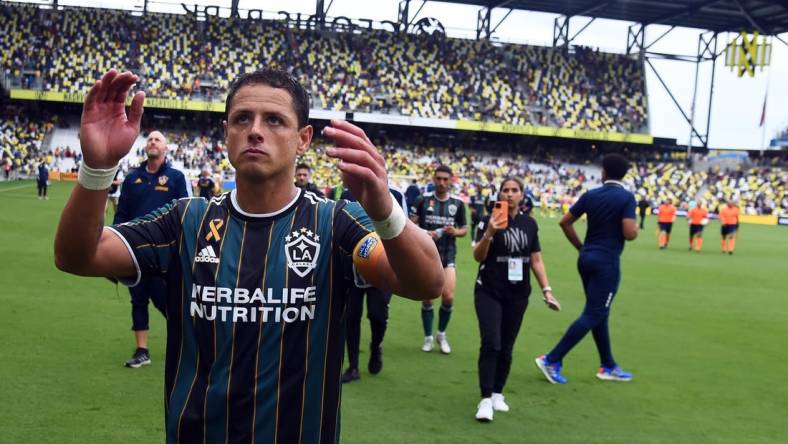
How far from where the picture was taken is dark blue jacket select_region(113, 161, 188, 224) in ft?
24.8

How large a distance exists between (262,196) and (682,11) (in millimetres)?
52444

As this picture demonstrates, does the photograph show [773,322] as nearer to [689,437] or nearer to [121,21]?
[689,437]

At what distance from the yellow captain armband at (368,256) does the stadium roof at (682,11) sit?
49142mm

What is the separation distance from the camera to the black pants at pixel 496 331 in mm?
6715

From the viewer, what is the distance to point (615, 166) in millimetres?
7965

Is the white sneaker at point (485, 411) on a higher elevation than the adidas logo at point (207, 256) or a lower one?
lower

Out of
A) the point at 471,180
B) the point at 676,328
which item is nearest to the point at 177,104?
the point at 471,180

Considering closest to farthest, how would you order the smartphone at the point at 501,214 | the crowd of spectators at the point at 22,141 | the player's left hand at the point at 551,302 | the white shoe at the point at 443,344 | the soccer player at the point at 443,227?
the smartphone at the point at 501,214, the player's left hand at the point at 551,302, the white shoe at the point at 443,344, the soccer player at the point at 443,227, the crowd of spectators at the point at 22,141

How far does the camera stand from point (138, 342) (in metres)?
7.72

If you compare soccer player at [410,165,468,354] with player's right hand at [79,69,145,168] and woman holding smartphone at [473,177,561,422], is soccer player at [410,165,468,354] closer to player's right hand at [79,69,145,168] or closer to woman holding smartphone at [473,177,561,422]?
woman holding smartphone at [473,177,561,422]

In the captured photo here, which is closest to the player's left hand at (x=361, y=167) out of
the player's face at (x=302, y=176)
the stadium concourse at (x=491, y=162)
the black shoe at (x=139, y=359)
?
the black shoe at (x=139, y=359)

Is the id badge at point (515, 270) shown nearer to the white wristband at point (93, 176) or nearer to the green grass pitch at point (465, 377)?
the green grass pitch at point (465, 377)

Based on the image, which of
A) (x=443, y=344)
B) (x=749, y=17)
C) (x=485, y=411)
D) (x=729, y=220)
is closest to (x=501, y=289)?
(x=485, y=411)

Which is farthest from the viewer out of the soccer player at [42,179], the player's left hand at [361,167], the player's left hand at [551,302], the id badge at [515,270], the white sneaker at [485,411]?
the soccer player at [42,179]
